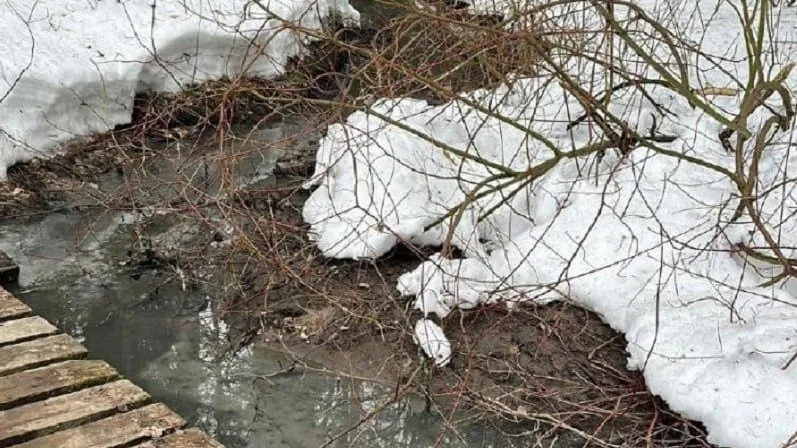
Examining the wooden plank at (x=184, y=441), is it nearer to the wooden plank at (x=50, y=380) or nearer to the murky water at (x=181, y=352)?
the wooden plank at (x=50, y=380)

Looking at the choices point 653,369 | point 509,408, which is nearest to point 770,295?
point 653,369

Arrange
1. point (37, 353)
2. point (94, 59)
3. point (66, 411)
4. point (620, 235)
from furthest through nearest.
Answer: point (94, 59)
point (620, 235)
point (37, 353)
point (66, 411)

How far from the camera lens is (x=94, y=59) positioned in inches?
282

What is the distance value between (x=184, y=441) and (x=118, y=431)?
9.4 inches

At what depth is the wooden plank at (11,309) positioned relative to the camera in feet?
13.3

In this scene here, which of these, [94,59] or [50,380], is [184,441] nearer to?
[50,380]

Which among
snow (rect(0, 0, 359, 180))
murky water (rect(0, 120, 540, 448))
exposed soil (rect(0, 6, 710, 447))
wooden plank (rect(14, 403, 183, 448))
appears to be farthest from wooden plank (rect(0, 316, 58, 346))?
snow (rect(0, 0, 359, 180))

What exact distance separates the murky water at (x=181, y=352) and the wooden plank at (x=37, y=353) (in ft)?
1.75

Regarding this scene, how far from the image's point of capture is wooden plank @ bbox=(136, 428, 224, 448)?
3160 mm

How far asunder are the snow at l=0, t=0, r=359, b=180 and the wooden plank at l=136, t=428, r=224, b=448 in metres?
3.28

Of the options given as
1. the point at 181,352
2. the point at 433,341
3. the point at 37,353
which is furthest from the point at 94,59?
the point at 433,341

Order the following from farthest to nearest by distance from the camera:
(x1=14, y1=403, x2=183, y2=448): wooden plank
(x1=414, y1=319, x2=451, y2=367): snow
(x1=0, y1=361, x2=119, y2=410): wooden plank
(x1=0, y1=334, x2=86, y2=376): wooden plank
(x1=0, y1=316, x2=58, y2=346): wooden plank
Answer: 1. (x1=414, y1=319, x2=451, y2=367): snow
2. (x1=0, y1=316, x2=58, y2=346): wooden plank
3. (x1=0, y1=334, x2=86, y2=376): wooden plank
4. (x1=0, y1=361, x2=119, y2=410): wooden plank
5. (x1=14, y1=403, x2=183, y2=448): wooden plank

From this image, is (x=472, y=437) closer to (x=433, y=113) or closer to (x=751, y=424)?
(x=751, y=424)

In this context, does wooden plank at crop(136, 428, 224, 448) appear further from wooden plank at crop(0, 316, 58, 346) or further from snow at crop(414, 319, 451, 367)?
snow at crop(414, 319, 451, 367)
